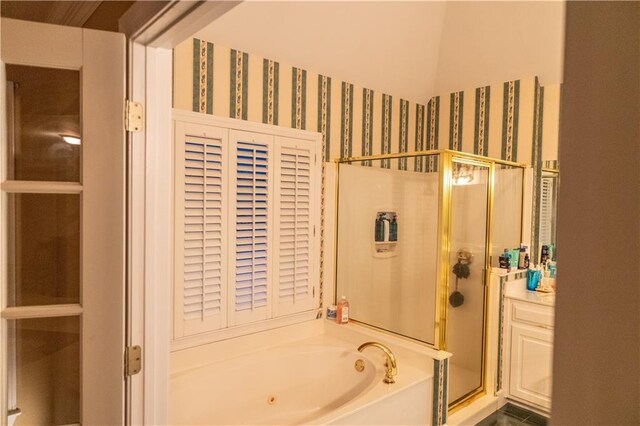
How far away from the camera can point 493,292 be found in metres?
3.06

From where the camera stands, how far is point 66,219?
119cm

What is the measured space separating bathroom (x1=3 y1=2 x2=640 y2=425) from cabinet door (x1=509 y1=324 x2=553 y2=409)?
0.05 ft

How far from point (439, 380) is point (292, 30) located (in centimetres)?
248

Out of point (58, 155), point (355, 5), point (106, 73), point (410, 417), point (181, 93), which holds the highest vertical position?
point (355, 5)

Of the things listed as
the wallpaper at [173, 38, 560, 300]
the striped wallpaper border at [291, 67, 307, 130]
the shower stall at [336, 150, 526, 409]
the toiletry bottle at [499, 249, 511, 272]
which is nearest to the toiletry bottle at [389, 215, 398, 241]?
the shower stall at [336, 150, 526, 409]

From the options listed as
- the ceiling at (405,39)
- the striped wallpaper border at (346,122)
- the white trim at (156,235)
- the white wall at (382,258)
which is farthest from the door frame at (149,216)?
the striped wallpaper border at (346,122)

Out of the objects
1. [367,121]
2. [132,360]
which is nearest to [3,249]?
[132,360]

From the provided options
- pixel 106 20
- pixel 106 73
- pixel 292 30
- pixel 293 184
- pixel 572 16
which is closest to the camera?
pixel 572 16

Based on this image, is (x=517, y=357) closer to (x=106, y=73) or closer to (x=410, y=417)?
(x=410, y=417)

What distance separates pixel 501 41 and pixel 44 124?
319cm

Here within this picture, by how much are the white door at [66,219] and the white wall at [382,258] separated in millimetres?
2083

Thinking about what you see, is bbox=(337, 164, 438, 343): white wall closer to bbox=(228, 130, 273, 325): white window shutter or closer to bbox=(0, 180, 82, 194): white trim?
bbox=(228, 130, 273, 325): white window shutter

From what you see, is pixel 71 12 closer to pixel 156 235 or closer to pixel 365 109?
pixel 156 235

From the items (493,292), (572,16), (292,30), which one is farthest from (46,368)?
(493,292)
